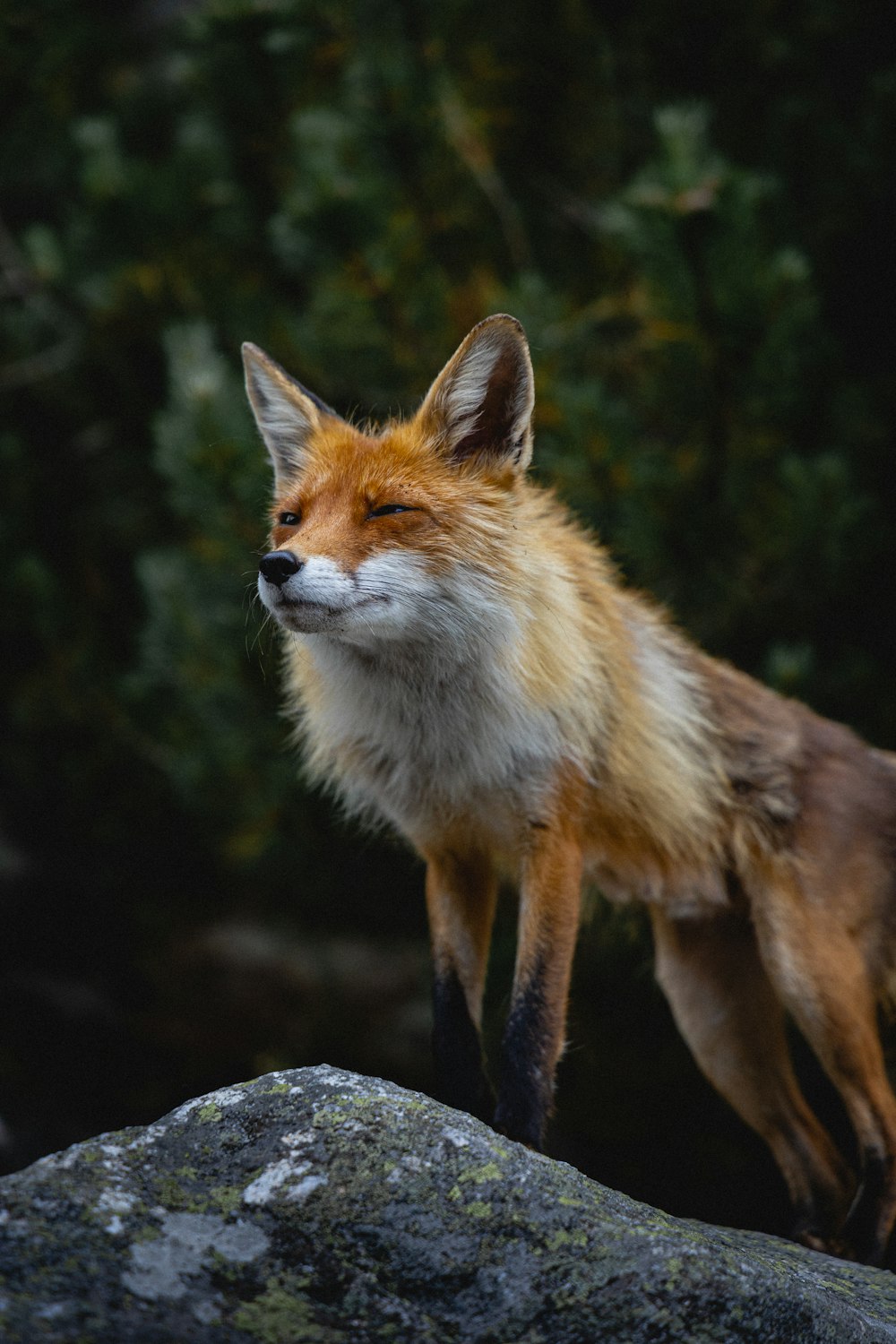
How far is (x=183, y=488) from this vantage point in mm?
5332

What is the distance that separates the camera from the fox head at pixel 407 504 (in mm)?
3047

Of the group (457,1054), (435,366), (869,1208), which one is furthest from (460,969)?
(435,366)

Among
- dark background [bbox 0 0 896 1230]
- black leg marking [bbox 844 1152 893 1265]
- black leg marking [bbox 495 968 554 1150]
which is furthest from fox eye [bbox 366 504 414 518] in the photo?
black leg marking [bbox 844 1152 893 1265]

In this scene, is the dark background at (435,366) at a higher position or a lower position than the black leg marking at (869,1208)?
higher

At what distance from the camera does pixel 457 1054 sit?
3.27m

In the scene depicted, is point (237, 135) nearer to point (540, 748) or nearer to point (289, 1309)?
point (540, 748)

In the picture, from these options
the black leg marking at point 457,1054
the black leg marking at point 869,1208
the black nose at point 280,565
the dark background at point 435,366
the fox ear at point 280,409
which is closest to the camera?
the black nose at point 280,565

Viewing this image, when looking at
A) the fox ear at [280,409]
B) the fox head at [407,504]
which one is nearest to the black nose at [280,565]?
the fox head at [407,504]

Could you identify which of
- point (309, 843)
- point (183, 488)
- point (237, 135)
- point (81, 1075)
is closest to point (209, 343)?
point (183, 488)

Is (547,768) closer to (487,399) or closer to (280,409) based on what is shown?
(487,399)

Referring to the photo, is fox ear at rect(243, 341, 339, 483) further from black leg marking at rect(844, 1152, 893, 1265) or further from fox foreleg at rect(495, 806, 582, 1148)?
black leg marking at rect(844, 1152, 893, 1265)

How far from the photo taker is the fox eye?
Answer: 3.25m

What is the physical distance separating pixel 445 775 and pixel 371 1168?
1354 mm

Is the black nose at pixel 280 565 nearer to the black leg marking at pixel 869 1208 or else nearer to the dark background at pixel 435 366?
the dark background at pixel 435 366
